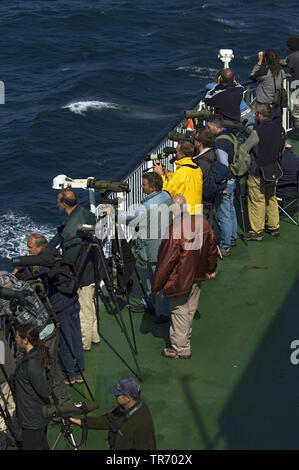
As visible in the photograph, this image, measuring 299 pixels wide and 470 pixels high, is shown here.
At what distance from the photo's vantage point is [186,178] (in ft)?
34.1

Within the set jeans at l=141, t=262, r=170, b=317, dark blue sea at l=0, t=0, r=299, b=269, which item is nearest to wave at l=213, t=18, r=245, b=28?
dark blue sea at l=0, t=0, r=299, b=269

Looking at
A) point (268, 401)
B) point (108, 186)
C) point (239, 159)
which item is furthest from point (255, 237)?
point (268, 401)

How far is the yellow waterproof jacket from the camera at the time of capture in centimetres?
1040

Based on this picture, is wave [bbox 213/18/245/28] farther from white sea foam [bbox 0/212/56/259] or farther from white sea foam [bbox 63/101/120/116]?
white sea foam [bbox 0/212/56/259]

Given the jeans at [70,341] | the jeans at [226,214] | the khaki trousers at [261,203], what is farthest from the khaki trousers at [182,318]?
the khaki trousers at [261,203]

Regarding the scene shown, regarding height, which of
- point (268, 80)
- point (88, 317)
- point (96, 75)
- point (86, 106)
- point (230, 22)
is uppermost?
point (268, 80)

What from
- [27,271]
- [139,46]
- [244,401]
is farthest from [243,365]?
[139,46]

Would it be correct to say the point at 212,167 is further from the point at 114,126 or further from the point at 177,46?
the point at 177,46

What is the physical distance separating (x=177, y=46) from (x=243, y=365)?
45659 mm

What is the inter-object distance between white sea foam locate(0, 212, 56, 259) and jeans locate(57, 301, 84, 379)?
20281mm

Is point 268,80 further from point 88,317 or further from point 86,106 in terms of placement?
point 86,106

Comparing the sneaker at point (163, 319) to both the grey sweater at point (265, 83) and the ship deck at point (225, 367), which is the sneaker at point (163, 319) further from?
the grey sweater at point (265, 83)

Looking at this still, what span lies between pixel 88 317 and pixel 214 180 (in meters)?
2.49

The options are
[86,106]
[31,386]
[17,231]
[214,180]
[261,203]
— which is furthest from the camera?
[86,106]
